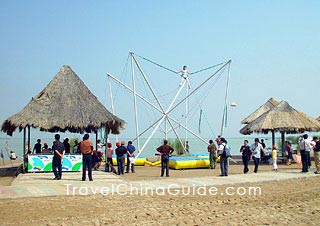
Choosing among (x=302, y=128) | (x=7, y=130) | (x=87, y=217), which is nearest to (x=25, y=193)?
(x=87, y=217)

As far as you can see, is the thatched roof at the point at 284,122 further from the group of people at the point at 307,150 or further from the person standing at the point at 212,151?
the group of people at the point at 307,150

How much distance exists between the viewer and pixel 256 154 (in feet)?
57.1

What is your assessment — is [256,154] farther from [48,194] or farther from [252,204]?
[48,194]

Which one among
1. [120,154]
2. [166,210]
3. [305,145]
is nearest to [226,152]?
[305,145]

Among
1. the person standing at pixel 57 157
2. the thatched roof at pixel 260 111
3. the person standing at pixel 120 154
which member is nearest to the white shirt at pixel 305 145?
the person standing at pixel 120 154

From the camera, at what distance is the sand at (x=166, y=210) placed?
8.08m

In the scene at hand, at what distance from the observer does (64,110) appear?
1803 centimetres

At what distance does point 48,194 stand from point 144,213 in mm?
3267

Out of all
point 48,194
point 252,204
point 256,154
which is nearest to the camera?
point 252,204

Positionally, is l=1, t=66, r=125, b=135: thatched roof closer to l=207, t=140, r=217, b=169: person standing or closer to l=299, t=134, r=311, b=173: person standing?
l=207, t=140, r=217, b=169: person standing

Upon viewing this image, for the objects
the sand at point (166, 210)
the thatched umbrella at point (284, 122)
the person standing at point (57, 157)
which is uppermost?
the thatched umbrella at point (284, 122)

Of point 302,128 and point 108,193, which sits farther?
point 302,128

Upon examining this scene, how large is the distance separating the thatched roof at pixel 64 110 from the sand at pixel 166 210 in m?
7.32

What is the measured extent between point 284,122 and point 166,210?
18.3 meters
